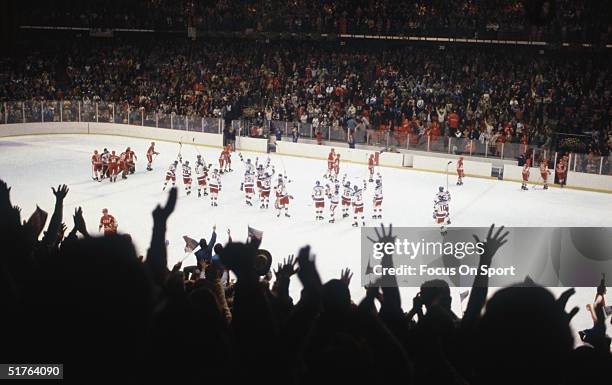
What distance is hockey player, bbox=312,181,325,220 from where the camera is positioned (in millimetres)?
16547

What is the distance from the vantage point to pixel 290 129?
90.9ft

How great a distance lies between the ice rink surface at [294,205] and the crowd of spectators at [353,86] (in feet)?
10.4

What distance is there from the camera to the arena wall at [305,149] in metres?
21.6

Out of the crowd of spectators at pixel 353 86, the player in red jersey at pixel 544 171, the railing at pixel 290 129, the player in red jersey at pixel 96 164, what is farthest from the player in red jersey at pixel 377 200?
the player in red jersey at pixel 96 164

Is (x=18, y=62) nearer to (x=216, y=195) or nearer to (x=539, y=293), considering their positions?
(x=216, y=195)

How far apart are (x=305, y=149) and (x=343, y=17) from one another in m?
9.53

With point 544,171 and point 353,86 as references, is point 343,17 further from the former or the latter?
point 544,171

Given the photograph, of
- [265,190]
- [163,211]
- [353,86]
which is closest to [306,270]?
[163,211]

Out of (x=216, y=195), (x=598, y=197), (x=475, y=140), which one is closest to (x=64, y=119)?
(x=216, y=195)

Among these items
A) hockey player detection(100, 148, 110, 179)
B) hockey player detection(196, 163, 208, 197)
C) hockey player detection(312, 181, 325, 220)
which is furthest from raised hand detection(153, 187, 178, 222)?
hockey player detection(100, 148, 110, 179)

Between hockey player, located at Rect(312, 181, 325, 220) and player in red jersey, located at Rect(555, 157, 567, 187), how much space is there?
9017mm

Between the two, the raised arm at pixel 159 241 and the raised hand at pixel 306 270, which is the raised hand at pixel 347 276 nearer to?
the raised hand at pixel 306 270

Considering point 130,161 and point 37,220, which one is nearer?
point 37,220

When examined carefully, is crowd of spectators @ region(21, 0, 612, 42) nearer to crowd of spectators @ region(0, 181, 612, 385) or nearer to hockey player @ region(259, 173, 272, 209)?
hockey player @ region(259, 173, 272, 209)
